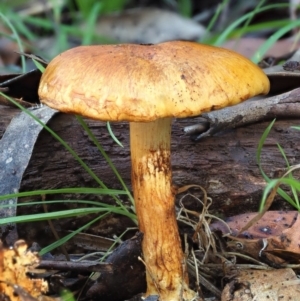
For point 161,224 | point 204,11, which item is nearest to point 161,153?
point 161,224

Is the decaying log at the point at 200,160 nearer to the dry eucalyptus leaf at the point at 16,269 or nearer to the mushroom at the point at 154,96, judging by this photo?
the mushroom at the point at 154,96

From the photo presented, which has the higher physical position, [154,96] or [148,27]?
[154,96]

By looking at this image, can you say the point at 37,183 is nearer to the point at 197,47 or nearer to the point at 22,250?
the point at 22,250

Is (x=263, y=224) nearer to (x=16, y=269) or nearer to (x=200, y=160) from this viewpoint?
(x=200, y=160)

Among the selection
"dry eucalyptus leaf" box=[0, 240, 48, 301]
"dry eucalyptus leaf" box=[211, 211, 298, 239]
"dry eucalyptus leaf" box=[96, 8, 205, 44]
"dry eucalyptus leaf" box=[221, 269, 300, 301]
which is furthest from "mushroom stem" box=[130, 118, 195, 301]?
"dry eucalyptus leaf" box=[96, 8, 205, 44]

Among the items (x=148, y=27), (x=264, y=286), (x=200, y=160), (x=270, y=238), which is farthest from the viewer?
(x=148, y=27)

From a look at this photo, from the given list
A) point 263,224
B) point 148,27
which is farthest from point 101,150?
point 148,27

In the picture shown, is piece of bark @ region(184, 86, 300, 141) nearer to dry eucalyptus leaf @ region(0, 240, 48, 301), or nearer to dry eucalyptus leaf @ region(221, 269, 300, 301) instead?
dry eucalyptus leaf @ region(221, 269, 300, 301)
